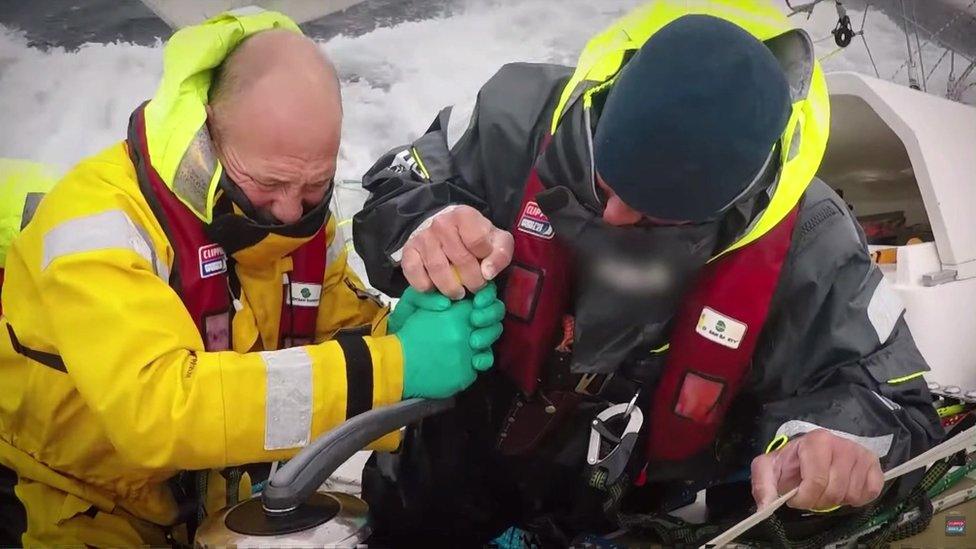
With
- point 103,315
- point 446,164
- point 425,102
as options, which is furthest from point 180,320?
point 425,102

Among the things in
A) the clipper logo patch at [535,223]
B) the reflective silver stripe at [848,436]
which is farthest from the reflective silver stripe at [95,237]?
the reflective silver stripe at [848,436]

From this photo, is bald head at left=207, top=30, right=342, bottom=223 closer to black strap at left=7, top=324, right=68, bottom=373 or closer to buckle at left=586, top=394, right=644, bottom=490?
black strap at left=7, top=324, right=68, bottom=373

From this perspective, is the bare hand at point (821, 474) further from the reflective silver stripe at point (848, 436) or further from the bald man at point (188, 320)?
the bald man at point (188, 320)

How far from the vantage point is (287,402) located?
58 cm

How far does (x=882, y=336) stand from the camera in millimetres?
661

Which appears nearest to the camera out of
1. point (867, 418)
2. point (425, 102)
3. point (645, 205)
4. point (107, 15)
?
point (645, 205)

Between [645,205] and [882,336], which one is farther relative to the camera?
[882,336]

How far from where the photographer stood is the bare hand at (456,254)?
64 centimetres

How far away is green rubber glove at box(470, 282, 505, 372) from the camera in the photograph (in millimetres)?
668

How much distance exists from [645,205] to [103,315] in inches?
15.9

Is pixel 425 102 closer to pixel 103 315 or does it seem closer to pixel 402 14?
pixel 402 14

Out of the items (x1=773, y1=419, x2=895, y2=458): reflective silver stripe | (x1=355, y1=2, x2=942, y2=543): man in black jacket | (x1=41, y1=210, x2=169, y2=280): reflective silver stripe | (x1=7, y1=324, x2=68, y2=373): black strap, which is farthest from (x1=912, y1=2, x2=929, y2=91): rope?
(x1=7, y1=324, x2=68, y2=373): black strap

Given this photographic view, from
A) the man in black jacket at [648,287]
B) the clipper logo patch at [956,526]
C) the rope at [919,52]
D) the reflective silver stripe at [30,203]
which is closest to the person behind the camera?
the man in black jacket at [648,287]

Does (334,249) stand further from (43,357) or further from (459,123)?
(43,357)
